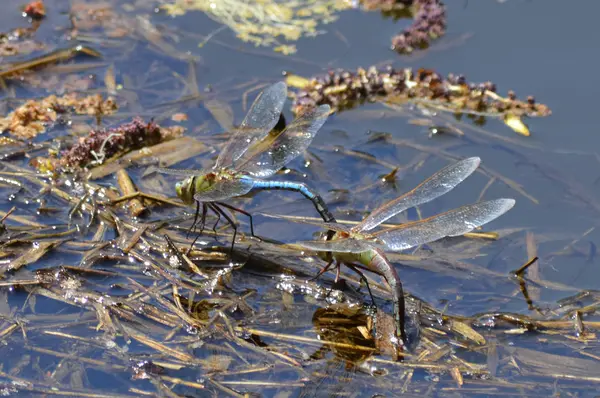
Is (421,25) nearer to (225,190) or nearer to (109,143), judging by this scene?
(109,143)

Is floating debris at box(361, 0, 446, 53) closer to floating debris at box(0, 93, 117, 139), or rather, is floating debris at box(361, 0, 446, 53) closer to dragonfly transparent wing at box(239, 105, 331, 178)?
dragonfly transparent wing at box(239, 105, 331, 178)

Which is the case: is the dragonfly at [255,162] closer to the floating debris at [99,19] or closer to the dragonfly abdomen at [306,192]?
the dragonfly abdomen at [306,192]

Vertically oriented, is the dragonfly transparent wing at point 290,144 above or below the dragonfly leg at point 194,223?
above

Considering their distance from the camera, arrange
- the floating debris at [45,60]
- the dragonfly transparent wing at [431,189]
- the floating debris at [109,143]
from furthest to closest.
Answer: the floating debris at [45,60]
the floating debris at [109,143]
the dragonfly transparent wing at [431,189]

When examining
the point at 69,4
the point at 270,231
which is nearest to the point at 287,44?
the point at 69,4

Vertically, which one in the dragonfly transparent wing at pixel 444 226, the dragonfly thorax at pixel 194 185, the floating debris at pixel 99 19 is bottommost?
the floating debris at pixel 99 19

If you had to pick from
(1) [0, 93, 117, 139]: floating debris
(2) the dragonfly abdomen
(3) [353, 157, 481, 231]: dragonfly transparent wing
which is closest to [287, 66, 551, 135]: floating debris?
Result: (1) [0, 93, 117, 139]: floating debris

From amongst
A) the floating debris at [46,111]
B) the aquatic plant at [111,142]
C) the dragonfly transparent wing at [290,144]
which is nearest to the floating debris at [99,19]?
the floating debris at [46,111]
